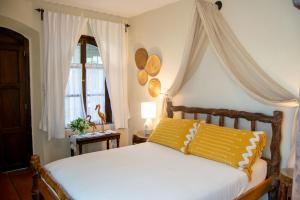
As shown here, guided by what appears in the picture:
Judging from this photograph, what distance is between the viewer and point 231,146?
2.44 m

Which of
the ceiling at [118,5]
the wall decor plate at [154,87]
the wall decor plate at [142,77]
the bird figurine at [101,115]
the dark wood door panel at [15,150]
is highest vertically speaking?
the ceiling at [118,5]

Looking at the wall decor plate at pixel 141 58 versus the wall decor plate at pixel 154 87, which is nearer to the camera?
the wall decor plate at pixel 154 87

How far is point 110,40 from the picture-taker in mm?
4223

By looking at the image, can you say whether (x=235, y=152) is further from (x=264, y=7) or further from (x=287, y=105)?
(x=264, y=7)

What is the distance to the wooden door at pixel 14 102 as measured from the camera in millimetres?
3766

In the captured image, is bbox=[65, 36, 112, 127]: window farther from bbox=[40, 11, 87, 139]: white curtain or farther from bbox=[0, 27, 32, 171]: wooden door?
bbox=[0, 27, 32, 171]: wooden door

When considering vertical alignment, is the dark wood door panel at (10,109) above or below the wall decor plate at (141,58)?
below

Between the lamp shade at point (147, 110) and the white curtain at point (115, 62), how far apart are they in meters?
0.74

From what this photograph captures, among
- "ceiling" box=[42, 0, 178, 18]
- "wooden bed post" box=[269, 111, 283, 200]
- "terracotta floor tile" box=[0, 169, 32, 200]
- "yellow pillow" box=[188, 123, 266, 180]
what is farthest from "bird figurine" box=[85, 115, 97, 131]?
"wooden bed post" box=[269, 111, 283, 200]

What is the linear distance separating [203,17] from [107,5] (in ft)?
5.95

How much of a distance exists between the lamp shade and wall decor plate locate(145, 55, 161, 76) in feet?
1.79

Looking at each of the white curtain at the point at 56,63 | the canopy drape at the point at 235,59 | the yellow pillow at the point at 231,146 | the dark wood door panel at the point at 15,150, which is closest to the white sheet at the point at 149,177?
the yellow pillow at the point at 231,146

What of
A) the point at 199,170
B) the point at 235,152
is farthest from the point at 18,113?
the point at 235,152

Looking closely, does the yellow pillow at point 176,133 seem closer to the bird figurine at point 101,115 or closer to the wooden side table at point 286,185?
the wooden side table at point 286,185
